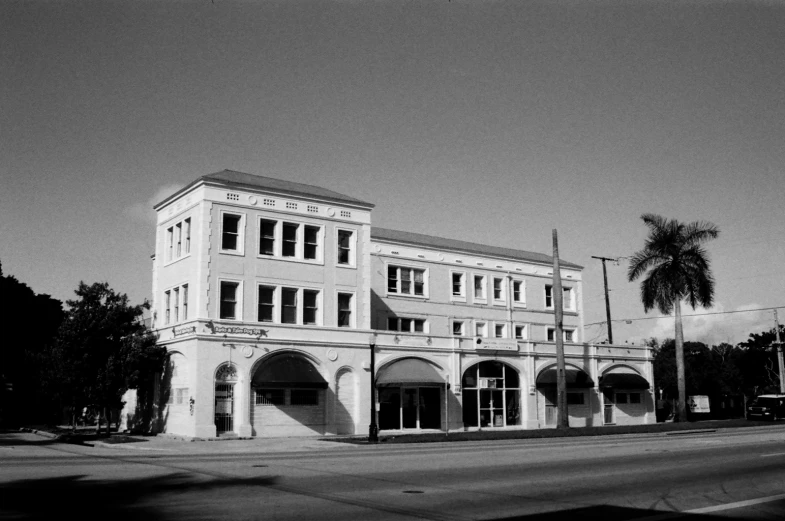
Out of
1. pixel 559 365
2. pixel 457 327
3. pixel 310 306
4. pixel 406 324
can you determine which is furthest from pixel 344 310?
pixel 559 365

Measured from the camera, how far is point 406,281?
5003 cm

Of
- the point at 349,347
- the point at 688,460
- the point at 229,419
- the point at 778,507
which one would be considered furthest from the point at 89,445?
the point at 778,507

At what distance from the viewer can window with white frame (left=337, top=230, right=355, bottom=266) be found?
42.9 m

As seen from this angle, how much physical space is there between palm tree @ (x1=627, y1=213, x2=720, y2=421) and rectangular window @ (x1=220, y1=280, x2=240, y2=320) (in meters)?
29.4

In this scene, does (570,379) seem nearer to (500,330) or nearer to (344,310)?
(500,330)

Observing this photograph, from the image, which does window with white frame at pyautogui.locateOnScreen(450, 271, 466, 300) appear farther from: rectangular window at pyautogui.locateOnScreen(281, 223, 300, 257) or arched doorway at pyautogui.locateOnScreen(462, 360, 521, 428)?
rectangular window at pyautogui.locateOnScreen(281, 223, 300, 257)

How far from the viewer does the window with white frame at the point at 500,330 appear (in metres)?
53.9

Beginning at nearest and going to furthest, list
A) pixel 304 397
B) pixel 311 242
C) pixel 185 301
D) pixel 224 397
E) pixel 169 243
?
pixel 224 397
pixel 304 397
pixel 185 301
pixel 311 242
pixel 169 243

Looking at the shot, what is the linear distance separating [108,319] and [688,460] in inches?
1076

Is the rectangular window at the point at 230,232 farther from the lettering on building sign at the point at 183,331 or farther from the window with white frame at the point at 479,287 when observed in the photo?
the window with white frame at the point at 479,287

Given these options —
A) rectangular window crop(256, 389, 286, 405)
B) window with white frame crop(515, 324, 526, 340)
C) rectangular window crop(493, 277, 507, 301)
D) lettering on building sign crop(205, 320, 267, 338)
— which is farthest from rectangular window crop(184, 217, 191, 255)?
window with white frame crop(515, 324, 526, 340)

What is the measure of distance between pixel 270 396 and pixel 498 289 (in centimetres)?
2165

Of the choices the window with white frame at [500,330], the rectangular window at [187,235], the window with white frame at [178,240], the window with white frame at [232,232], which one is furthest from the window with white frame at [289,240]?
the window with white frame at [500,330]

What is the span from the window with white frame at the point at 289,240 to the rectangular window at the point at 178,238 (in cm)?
430
